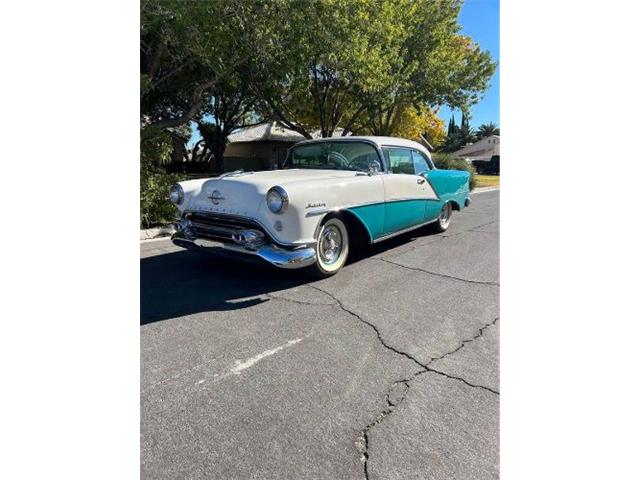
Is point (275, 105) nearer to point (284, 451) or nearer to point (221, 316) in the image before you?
point (221, 316)

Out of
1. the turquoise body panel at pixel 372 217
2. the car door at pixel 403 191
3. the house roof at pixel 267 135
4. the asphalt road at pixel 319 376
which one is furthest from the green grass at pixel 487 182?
the asphalt road at pixel 319 376

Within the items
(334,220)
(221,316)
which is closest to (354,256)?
(334,220)

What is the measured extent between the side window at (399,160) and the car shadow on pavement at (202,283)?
1.25 meters

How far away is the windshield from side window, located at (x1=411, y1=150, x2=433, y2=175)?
109 cm

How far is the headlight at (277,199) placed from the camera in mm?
3590

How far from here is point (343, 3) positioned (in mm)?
8555

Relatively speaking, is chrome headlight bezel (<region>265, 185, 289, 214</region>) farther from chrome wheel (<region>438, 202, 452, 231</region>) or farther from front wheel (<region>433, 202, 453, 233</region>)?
chrome wheel (<region>438, 202, 452, 231</region>)

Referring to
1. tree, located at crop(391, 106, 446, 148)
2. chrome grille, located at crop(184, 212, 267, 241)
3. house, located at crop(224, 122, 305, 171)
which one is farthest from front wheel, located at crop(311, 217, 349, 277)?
house, located at crop(224, 122, 305, 171)

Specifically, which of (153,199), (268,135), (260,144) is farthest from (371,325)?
(260,144)

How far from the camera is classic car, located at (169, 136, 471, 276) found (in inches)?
145

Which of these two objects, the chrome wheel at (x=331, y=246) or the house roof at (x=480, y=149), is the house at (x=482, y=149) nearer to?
the house roof at (x=480, y=149)

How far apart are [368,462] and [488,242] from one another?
5.12m

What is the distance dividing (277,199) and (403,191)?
2.21 meters

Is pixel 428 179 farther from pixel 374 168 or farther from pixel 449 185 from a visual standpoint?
pixel 374 168
